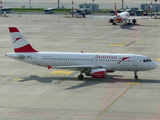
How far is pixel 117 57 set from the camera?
6288cm

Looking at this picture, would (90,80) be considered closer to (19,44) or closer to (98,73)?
(98,73)

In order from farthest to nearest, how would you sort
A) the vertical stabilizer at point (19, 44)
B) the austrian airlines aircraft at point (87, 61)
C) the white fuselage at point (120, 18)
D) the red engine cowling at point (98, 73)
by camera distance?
the white fuselage at point (120, 18) → the vertical stabilizer at point (19, 44) → the austrian airlines aircraft at point (87, 61) → the red engine cowling at point (98, 73)

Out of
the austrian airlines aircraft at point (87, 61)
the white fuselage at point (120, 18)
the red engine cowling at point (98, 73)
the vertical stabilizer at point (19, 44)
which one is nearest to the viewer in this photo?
the red engine cowling at point (98, 73)

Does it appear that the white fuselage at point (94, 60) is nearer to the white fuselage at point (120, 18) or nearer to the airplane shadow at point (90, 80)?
the airplane shadow at point (90, 80)

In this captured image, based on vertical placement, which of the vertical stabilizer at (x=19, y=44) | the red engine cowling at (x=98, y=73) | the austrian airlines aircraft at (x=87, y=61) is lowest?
the red engine cowling at (x=98, y=73)

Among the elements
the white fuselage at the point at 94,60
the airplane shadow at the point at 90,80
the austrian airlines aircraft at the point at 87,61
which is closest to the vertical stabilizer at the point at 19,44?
the austrian airlines aircraft at the point at 87,61

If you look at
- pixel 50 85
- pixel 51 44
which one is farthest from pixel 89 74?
pixel 51 44

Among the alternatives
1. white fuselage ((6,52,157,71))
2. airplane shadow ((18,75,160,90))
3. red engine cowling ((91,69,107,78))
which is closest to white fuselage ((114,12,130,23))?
airplane shadow ((18,75,160,90))

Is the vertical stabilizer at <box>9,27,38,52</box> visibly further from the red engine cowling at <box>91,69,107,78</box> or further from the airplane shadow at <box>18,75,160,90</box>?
the red engine cowling at <box>91,69,107,78</box>

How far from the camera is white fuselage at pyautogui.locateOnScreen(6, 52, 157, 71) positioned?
205ft

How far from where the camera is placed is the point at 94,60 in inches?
2488

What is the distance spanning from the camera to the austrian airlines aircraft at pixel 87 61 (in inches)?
2457

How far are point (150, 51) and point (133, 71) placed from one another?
2231cm

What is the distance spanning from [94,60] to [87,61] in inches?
44.4
